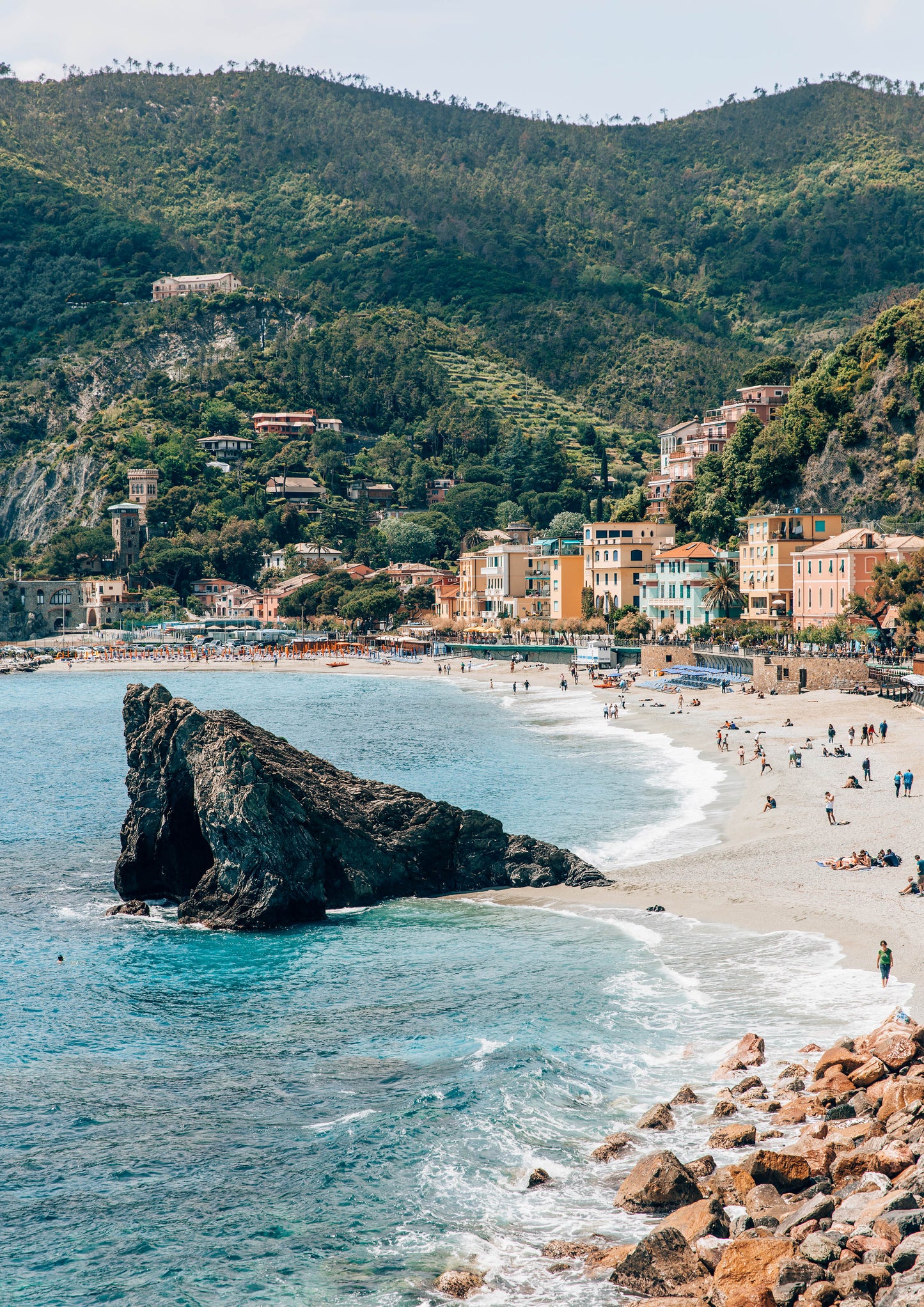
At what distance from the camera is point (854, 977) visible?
23.1 metres

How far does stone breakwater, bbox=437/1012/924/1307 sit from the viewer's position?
13047mm

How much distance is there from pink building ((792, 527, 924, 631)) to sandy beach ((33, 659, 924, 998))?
49.1ft

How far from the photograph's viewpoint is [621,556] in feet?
339

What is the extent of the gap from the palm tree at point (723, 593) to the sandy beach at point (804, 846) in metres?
27.3

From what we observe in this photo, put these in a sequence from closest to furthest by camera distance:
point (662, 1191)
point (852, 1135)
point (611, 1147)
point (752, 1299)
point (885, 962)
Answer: point (752, 1299), point (662, 1191), point (852, 1135), point (611, 1147), point (885, 962)

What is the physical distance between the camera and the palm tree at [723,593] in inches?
3440

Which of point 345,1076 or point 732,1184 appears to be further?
point 345,1076

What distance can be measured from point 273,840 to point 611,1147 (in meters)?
13.6

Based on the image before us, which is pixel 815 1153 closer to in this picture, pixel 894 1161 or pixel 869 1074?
pixel 894 1161

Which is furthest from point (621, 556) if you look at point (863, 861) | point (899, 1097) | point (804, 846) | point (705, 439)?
point (899, 1097)

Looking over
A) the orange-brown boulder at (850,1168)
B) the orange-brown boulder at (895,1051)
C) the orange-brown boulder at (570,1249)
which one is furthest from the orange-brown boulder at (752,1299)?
the orange-brown boulder at (895,1051)

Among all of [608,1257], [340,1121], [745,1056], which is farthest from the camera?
[745,1056]

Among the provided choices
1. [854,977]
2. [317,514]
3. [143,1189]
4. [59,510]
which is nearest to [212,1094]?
[143,1189]

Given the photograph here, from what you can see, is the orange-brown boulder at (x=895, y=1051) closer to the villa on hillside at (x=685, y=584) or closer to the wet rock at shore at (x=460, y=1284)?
the wet rock at shore at (x=460, y=1284)
